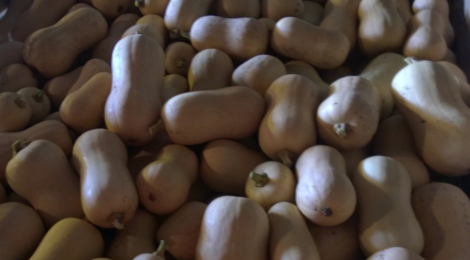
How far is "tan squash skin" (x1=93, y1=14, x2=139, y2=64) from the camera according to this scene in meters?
1.19

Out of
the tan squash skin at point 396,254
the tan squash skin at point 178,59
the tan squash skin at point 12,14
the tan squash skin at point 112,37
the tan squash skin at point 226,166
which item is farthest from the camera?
Result: the tan squash skin at point 12,14

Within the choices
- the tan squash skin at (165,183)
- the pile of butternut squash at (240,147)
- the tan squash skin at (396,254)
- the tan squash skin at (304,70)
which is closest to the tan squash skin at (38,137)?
the pile of butternut squash at (240,147)

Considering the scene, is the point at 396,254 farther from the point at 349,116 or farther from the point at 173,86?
the point at 173,86

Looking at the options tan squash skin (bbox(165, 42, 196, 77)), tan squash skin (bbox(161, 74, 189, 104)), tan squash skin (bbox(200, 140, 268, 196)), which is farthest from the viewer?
tan squash skin (bbox(165, 42, 196, 77))

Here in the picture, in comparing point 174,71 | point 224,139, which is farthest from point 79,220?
point 174,71

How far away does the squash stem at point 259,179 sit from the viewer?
752mm

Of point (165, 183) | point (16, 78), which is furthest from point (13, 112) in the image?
point (165, 183)

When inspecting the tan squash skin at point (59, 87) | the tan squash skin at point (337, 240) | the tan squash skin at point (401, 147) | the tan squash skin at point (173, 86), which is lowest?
the tan squash skin at point (337, 240)

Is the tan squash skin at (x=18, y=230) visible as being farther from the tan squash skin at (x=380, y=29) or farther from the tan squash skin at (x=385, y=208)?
the tan squash skin at (x=380, y=29)

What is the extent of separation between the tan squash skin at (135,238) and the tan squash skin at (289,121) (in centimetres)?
27

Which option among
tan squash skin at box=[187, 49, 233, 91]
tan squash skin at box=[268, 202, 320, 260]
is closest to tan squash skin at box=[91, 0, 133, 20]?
tan squash skin at box=[187, 49, 233, 91]

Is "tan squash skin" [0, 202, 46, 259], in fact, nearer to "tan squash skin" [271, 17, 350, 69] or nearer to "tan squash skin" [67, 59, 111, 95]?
"tan squash skin" [67, 59, 111, 95]

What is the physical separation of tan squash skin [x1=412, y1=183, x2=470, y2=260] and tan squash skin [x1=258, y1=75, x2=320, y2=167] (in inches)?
9.1

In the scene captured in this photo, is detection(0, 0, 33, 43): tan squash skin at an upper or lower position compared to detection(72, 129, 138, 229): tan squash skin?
upper
